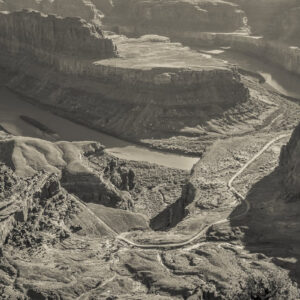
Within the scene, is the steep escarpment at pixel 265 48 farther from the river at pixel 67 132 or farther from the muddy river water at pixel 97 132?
the river at pixel 67 132

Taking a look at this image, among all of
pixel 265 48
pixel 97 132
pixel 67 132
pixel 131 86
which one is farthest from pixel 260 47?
pixel 67 132

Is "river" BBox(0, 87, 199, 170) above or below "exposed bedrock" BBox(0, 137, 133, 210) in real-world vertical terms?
below

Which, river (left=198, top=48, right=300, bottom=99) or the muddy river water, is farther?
river (left=198, top=48, right=300, bottom=99)

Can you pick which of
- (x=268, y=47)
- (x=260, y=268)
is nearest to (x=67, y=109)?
(x=268, y=47)

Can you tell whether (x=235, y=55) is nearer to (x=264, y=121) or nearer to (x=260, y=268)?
(x=264, y=121)

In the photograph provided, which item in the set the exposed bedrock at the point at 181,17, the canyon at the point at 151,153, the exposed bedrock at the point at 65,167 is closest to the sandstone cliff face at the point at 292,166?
the canyon at the point at 151,153

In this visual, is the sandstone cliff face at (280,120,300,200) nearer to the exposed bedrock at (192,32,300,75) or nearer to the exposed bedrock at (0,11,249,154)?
the exposed bedrock at (0,11,249,154)

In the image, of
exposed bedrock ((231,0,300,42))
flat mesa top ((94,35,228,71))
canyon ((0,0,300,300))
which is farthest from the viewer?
exposed bedrock ((231,0,300,42))

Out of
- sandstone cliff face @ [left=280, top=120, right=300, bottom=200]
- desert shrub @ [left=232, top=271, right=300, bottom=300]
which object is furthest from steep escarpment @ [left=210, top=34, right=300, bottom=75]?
desert shrub @ [left=232, top=271, right=300, bottom=300]
